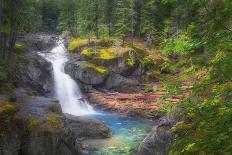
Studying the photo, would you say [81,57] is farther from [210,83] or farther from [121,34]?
[210,83]

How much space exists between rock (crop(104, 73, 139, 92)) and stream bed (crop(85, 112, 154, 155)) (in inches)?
320

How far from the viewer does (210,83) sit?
6043 millimetres

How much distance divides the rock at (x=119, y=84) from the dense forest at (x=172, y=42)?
187cm

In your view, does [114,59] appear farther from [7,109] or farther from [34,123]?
[7,109]

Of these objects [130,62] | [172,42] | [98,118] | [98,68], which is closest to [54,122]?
[172,42]

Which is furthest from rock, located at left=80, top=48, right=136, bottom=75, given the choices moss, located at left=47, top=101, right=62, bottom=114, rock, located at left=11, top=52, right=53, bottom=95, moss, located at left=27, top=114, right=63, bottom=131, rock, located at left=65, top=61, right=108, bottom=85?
moss, located at left=27, top=114, right=63, bottom=131

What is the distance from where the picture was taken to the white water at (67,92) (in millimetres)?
37688

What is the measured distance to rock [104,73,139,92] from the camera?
4319cm

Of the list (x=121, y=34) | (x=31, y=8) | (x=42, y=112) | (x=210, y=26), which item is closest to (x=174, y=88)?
(x=210, y=26)

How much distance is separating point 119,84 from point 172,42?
37092 millimetres

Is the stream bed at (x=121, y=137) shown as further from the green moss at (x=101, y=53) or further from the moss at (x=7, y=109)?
the green moss at (x=101, y=53)

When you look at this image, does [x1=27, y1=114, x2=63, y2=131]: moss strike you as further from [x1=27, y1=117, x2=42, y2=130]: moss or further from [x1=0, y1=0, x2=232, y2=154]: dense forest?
[x1=0, y1=0, x2=232, y2=154]: dense forest

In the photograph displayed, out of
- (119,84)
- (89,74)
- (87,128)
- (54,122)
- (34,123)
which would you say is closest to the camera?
(34,123)

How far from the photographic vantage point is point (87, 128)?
23.8m
